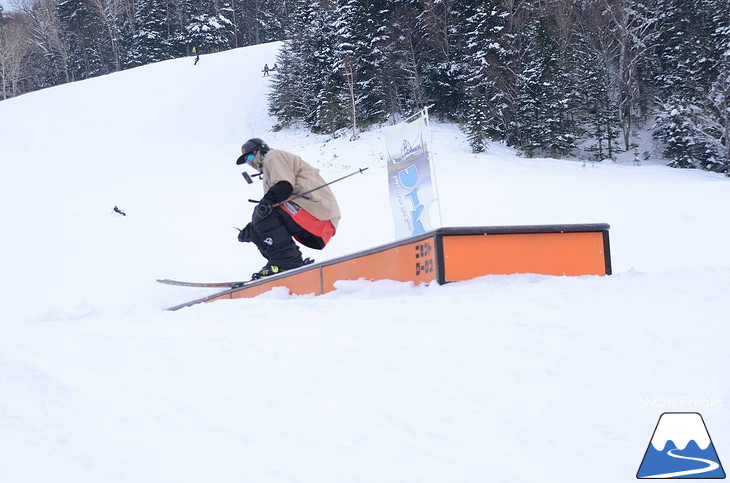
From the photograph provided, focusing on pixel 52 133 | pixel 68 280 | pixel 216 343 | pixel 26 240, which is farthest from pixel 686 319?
pixel 52 133

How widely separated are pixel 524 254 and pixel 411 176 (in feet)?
9.39

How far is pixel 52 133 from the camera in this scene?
28.8 metres

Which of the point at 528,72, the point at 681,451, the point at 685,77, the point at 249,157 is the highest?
the point at 528,72

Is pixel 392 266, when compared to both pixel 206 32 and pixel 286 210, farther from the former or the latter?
pixel 206 32

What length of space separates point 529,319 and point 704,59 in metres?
23.5

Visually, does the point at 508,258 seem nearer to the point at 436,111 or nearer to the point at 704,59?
the point at 704,59

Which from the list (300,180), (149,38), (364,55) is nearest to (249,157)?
(300,180)

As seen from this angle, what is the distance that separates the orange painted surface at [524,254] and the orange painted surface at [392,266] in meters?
0.18

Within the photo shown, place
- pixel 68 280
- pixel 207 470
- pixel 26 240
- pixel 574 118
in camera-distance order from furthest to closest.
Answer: pixel 574 118 < pixel 26 240 < pixel 68 280 < pixel 207 470

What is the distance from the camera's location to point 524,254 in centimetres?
460

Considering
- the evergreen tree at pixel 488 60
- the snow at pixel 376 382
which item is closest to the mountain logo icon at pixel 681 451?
the snow at pixel 376 382

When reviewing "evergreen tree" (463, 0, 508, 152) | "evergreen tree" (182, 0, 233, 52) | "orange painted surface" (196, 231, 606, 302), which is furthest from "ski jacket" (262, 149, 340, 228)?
"evergreen tree" (182, 0, 233, 52)

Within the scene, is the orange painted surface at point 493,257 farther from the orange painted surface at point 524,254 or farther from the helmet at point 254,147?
the helmet at point 254,147

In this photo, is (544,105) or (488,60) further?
(488,60)
